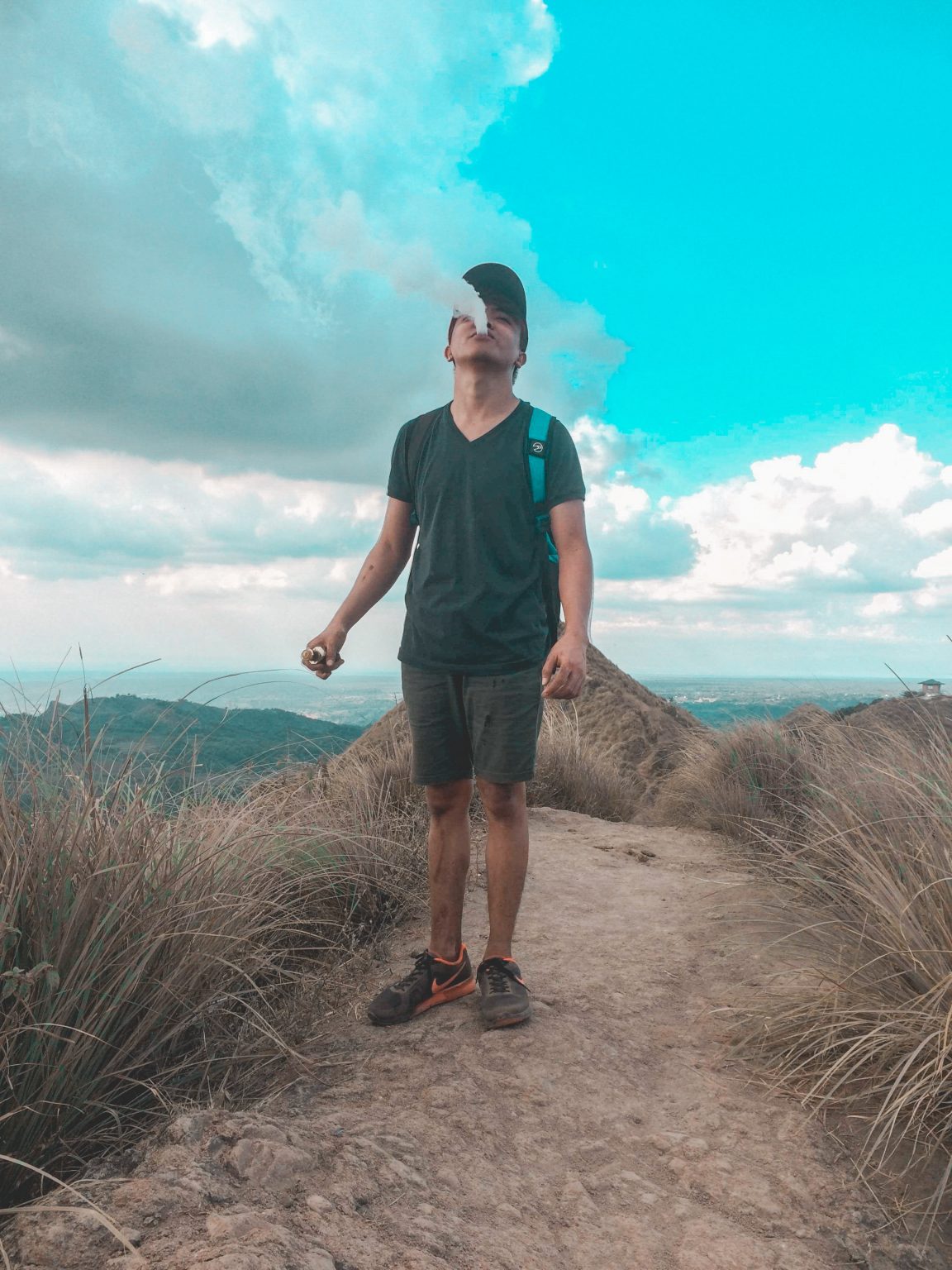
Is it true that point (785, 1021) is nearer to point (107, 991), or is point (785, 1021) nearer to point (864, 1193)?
point (864, 1193)

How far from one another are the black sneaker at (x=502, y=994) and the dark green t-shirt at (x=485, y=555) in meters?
0.94

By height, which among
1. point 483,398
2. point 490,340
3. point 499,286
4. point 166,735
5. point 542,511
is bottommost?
point 166,735

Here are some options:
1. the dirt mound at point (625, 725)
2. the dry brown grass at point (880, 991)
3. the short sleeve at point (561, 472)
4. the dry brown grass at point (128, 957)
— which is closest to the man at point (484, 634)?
the short sleeve at point (561, 472)

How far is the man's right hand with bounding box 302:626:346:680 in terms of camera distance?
113 inches

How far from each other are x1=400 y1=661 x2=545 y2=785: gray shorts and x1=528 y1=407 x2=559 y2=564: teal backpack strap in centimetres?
42

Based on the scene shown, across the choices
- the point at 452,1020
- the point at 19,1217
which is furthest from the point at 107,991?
the point at 452,1020

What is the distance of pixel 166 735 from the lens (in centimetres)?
288

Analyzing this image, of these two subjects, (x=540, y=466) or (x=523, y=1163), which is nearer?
(x=523, y=1163)

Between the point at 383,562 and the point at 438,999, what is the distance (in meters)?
1.47

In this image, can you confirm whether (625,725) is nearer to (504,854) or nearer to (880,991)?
(504,854)

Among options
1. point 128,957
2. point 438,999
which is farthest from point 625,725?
point 128,957

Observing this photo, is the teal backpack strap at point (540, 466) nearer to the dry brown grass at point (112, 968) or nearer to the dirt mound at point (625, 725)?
the dry brown grass at point (112, 968)

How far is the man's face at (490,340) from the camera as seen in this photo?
8.89 feet

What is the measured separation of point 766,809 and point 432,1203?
4.61 metres
